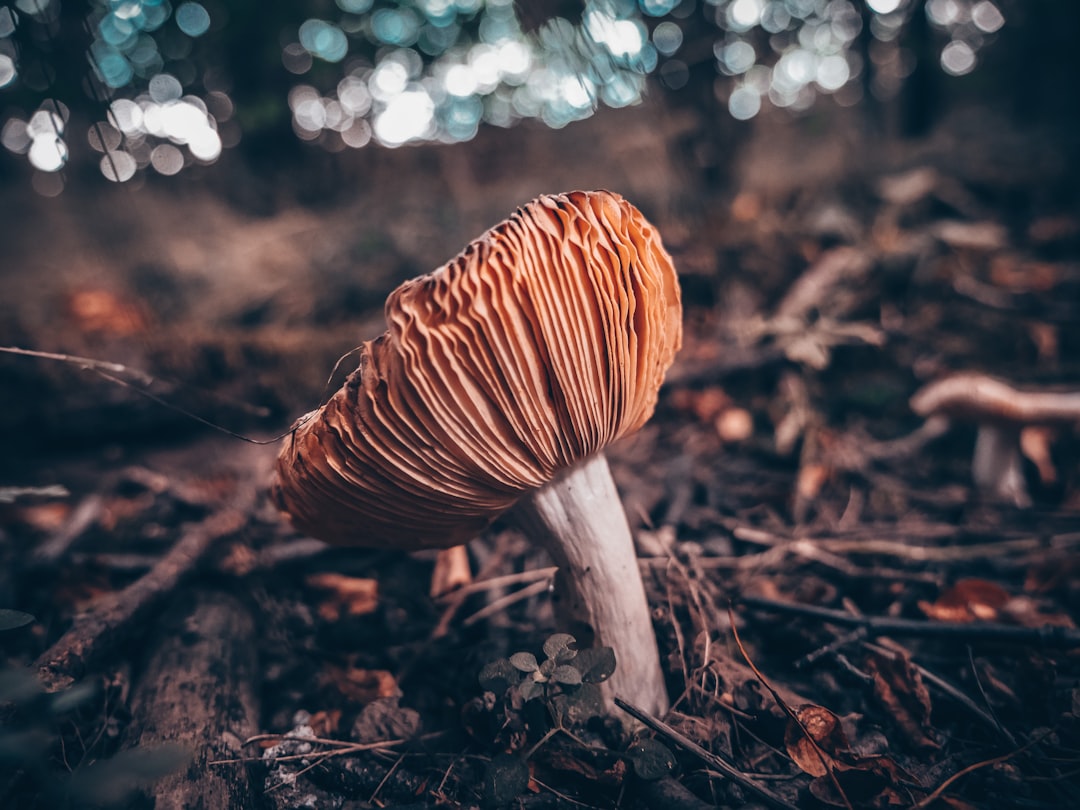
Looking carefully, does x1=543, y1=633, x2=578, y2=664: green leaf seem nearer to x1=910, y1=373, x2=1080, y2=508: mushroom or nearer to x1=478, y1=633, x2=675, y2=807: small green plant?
x1=478, y1=633, x2=675, y2=807: small green plant

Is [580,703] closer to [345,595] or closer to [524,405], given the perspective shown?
[524,405]

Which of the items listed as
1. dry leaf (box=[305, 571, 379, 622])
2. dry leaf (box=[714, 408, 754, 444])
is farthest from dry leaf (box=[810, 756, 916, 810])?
dry leaf (box=[714, 408, 754, 444])

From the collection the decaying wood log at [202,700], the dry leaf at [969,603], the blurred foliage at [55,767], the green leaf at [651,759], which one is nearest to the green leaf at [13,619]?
the blurred foliage at [55,767]

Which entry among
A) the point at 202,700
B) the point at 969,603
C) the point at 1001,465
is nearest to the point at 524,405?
the point at 202,700

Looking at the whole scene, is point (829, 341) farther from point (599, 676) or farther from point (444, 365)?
point (444, 365)

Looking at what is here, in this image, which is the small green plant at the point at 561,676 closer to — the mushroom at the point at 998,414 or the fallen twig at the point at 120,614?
the fallen twig at the point at 120,614

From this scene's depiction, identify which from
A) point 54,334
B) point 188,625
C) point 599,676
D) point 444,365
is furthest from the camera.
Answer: point 54,334

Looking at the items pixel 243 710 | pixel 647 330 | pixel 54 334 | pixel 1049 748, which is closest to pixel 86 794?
pixel 243 710
